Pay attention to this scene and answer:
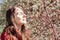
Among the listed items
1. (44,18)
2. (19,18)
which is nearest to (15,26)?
(19,18)

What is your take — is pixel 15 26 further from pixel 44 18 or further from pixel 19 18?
pixel 44 18

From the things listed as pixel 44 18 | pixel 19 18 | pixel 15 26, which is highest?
pixel 19 18

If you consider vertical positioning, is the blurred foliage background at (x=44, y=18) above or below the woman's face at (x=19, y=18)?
below

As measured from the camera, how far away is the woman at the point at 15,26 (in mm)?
4000

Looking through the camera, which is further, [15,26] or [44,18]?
[44,18]

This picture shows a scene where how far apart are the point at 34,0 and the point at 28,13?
1.07m

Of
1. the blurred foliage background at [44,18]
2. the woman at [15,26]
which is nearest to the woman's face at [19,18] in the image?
the woman at [15,26]

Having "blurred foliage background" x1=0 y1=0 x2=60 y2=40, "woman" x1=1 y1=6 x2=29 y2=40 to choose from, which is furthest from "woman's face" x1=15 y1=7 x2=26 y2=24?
"blurred foliage background" x1=0 y1=0 x2=60 y2=40

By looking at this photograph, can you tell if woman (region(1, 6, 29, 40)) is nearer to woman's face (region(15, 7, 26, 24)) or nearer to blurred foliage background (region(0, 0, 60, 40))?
woman's face (region(15, 7, 26, 24))

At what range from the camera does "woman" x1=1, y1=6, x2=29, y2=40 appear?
13.1 feet

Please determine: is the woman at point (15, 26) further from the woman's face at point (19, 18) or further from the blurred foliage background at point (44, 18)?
the blurred foliage background at point (44, 18)

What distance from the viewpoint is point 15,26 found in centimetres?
404

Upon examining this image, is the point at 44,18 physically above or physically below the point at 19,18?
below

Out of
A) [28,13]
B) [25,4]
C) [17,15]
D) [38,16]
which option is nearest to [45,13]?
[38,16]
